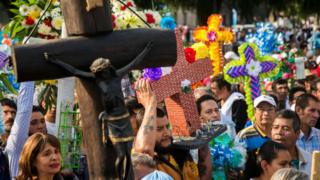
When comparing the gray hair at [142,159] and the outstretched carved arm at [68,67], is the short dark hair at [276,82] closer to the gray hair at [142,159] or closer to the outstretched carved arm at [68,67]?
A: the gray hair at [142,159]

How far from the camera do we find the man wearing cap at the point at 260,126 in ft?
25.9

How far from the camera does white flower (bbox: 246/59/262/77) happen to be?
9.65 metres

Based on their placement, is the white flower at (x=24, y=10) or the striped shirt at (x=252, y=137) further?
the white flower at (x=24, y=10)

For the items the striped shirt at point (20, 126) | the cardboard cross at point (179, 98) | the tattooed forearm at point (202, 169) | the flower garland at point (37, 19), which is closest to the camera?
the striped shirt at point (20, 126)

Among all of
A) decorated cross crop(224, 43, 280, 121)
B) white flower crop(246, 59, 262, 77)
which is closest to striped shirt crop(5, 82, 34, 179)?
decorated cross crop(224, 43, 280, 121)

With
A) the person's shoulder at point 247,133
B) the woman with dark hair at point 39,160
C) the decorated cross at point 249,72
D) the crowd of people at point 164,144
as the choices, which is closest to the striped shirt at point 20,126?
the crowd of people at point 164,144

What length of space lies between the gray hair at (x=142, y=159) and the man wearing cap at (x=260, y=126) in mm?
2304

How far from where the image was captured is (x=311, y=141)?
8.41 m

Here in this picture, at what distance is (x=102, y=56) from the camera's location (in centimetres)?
412

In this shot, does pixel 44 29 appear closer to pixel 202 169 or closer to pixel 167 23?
pixel 167 23

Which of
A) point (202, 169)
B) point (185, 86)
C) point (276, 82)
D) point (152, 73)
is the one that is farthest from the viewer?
point (276, 82)

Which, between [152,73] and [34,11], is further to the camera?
[34,11]

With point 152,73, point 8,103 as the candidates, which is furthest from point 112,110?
point 8,103

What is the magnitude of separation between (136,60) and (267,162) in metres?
2.64
